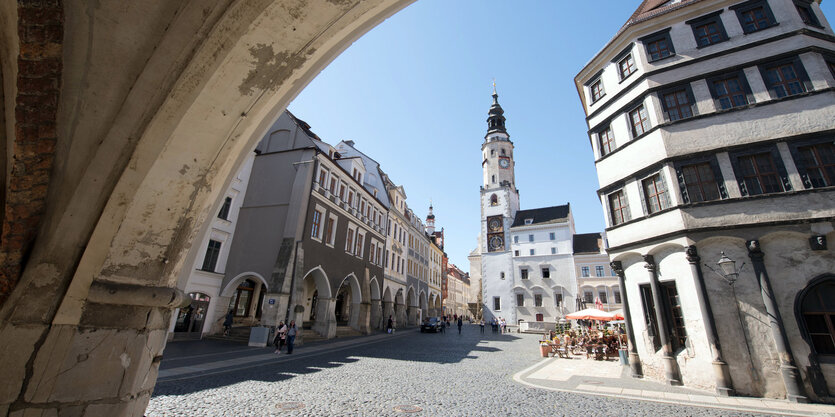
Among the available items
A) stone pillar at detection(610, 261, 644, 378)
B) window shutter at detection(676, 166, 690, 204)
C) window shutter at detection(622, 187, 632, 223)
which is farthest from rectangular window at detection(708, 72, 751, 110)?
stone pillar at detection(610, 261, 644, 378)

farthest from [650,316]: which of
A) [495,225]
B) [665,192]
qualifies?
[495,225]

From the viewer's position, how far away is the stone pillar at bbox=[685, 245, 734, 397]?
Result: 30.2ft

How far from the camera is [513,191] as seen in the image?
57406mm

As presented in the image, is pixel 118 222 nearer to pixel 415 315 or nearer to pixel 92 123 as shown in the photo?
pixel 92 123

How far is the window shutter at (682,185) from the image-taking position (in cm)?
1095

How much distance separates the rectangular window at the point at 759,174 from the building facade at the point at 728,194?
35mm

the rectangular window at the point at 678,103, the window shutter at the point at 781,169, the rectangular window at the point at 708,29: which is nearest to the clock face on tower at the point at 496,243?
the rectangular window at the point at 678,103

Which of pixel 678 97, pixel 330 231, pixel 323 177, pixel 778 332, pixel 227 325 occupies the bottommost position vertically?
pixel 227 325

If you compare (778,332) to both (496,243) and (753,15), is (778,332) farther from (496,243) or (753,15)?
(496,243)

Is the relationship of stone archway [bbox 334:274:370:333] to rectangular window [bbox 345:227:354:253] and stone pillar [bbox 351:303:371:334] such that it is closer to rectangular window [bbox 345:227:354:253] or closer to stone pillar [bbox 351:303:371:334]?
stone pillar [bbox 351:303:371:334]

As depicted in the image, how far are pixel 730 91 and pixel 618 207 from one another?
5.27 m

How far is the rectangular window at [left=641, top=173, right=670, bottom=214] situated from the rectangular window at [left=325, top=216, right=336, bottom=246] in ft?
60.5

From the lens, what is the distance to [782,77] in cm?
1108

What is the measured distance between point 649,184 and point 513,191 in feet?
150
